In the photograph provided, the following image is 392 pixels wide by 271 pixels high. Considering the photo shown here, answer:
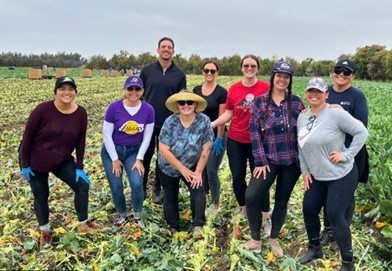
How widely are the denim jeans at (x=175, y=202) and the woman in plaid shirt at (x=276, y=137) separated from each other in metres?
0.66

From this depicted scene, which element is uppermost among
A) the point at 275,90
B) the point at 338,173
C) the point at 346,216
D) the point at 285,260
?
the point at 275,90

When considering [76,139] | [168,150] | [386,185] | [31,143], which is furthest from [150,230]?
[386,185]

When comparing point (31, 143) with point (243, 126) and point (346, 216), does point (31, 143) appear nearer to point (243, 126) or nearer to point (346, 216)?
point (243, 126)

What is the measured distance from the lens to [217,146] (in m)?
5.09

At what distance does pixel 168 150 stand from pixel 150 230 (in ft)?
2.91

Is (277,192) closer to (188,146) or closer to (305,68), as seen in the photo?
(188,146)

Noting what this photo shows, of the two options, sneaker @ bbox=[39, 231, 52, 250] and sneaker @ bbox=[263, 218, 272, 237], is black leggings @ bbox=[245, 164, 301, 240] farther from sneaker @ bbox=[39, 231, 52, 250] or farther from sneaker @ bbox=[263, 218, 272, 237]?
sneaker @ bbox=[39, 231, 52, 250]

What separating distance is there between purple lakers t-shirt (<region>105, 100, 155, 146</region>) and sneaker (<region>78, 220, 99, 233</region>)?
909 millimetres

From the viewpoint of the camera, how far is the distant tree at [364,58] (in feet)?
212

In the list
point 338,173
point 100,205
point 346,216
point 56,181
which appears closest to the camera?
point 338,173

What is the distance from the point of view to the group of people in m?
3.65

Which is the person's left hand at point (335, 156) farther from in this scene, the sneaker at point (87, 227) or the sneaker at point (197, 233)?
the sneaker at point (87, 227)

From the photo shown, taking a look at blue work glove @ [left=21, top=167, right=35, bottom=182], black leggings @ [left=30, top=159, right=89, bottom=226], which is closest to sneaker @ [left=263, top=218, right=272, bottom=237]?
black leggings @ [left=30, top=159, right=89, bottom=226]

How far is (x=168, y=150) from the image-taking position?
14.6 feet
